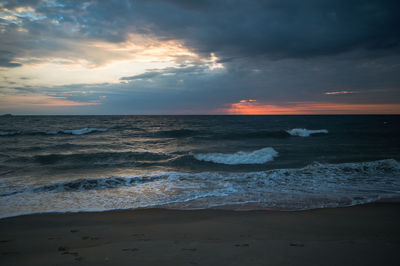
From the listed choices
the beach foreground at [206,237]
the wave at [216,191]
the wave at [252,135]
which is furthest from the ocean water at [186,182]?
the wave at [252,135]

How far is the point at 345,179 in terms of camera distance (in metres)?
9.00

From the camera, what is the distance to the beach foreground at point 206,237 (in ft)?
11.0

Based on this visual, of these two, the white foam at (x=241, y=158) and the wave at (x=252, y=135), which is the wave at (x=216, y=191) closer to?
the white foam at (x=241, y=158)

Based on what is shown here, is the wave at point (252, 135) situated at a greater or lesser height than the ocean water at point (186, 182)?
greater

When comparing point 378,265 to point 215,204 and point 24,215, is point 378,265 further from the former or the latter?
point 24,215

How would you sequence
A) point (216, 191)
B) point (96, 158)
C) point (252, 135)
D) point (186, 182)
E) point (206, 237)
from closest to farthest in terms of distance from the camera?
point (206, 237), point (216, 191), point (186, 182), point (96, 158), point (252, 135)

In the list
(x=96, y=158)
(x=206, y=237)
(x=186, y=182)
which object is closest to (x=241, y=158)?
(x=186, y=182)

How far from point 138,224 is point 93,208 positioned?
1.92 m

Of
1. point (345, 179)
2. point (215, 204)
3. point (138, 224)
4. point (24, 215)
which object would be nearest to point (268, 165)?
point (345, 179)

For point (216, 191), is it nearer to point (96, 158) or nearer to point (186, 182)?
point (186, 182)

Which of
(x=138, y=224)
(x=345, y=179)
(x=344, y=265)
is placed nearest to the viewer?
(x=344, y=265)

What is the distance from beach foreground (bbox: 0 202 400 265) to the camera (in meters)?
3.34

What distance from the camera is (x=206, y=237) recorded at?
4.23 metres

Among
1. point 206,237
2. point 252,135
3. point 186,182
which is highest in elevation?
point 252,135
